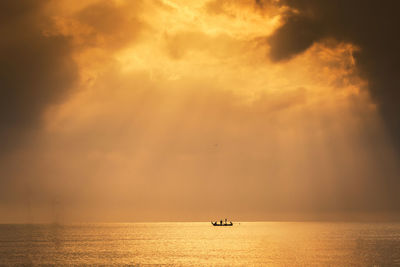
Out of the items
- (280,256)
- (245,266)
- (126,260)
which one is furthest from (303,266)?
(126,260)

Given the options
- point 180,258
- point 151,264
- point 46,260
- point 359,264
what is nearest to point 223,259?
point 180,258

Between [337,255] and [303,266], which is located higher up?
[337,255]

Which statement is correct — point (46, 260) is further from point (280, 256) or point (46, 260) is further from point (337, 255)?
point (337, 255)

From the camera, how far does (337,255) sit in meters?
130

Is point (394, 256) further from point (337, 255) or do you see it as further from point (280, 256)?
point (280, 256)

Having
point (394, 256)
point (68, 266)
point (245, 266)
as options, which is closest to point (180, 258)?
point (245, 266)

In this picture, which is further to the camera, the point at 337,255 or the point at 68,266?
the point at 337,255

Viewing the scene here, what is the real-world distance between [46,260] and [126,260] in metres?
23.6

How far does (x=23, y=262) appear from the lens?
113m

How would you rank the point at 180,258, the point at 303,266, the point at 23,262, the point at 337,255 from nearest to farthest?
the point at 303,266 → the point at 23,262 → the point at 180,258 → the point at 337,255

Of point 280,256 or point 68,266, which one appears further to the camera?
point 280,256

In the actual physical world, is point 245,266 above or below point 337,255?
below

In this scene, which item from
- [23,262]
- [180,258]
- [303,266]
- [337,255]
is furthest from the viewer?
[337,255]

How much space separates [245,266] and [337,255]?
41.7 metres
